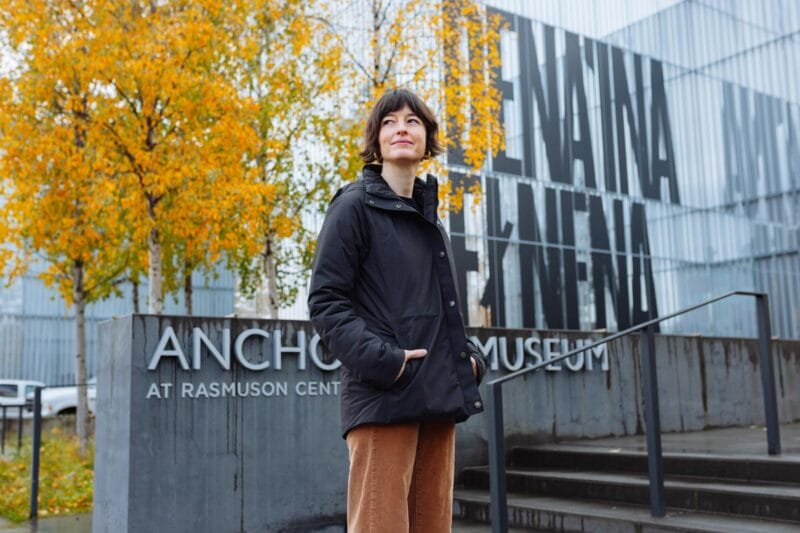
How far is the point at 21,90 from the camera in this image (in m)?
10.7

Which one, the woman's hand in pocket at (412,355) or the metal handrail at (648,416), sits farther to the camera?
the metal handrail at (648,416)

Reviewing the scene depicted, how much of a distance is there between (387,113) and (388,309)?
2.04 ft

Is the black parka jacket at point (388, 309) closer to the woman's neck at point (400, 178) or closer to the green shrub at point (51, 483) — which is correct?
the woman's neck at point (400, 178)

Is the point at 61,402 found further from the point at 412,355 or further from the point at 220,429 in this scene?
the point at 412,355

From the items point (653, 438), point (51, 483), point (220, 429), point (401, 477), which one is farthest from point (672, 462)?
point (51, 483)

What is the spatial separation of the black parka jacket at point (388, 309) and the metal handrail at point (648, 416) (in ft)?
7.34

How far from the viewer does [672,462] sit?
20.2 ft

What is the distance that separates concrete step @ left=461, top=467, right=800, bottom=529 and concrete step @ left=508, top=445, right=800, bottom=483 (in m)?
0.08

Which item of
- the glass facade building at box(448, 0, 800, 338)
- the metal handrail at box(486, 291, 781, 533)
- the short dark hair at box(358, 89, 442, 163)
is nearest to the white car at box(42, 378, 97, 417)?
the glass facade building at box(448, 0, 800, 338)

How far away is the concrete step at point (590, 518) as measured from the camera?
192 inches

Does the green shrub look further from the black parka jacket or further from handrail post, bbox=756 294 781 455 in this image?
the black parka jacket

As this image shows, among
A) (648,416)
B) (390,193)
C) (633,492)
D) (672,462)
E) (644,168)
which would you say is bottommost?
(633,492)

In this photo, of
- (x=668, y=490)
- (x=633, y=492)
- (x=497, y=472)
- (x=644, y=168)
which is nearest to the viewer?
(x=497, y=472)

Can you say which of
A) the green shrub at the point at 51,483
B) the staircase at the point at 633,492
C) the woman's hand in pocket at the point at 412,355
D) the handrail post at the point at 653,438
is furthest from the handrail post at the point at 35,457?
the woman's hand in pocket at the point at 412,355
